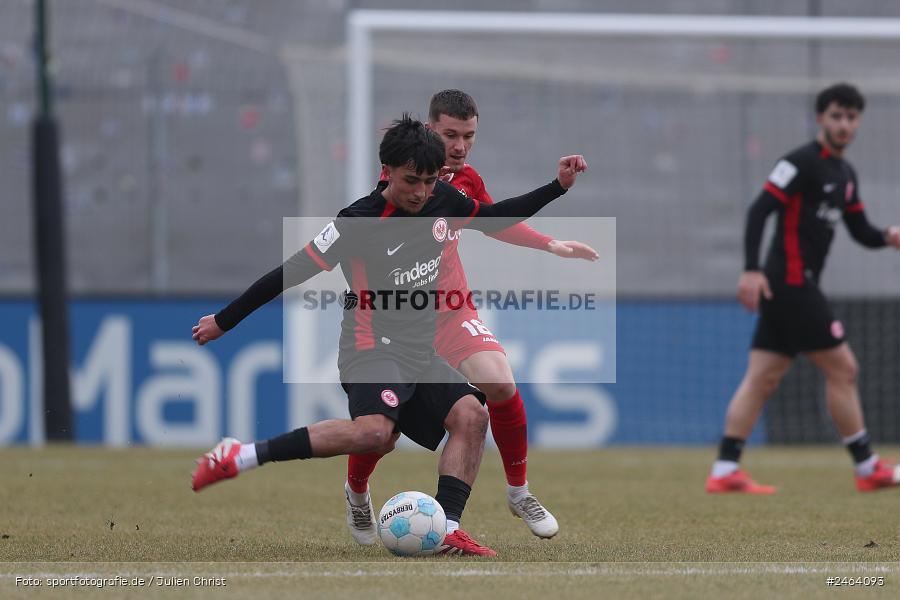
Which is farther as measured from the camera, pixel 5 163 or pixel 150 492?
pixel 5 163

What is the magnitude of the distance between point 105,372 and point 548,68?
4627 millimetres

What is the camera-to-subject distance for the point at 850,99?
25.3 feet

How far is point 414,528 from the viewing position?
4.93 meters

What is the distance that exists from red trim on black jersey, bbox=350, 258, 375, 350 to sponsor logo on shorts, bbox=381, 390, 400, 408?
22cm

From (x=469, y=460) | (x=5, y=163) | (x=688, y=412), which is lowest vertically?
(x=688, y=412)

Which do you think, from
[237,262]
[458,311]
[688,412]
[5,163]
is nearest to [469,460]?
[458,311]

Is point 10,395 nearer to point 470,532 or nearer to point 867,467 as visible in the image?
point 470,532

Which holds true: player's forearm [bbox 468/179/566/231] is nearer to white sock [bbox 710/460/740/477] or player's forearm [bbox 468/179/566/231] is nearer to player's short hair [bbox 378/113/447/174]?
player's short hair [bbox 378/113/447/174]

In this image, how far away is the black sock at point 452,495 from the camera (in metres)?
5.18

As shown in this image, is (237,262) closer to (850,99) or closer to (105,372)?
(105,372)

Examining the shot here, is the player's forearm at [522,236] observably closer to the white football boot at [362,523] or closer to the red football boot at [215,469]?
the white football boot at [362,523]

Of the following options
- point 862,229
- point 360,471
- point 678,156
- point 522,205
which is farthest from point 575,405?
point 522,205

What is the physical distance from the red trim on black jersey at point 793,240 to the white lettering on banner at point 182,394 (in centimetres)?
563

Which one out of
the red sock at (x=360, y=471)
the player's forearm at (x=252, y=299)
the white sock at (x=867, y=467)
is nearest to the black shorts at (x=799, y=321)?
the white sock at (x=867, y=467)
